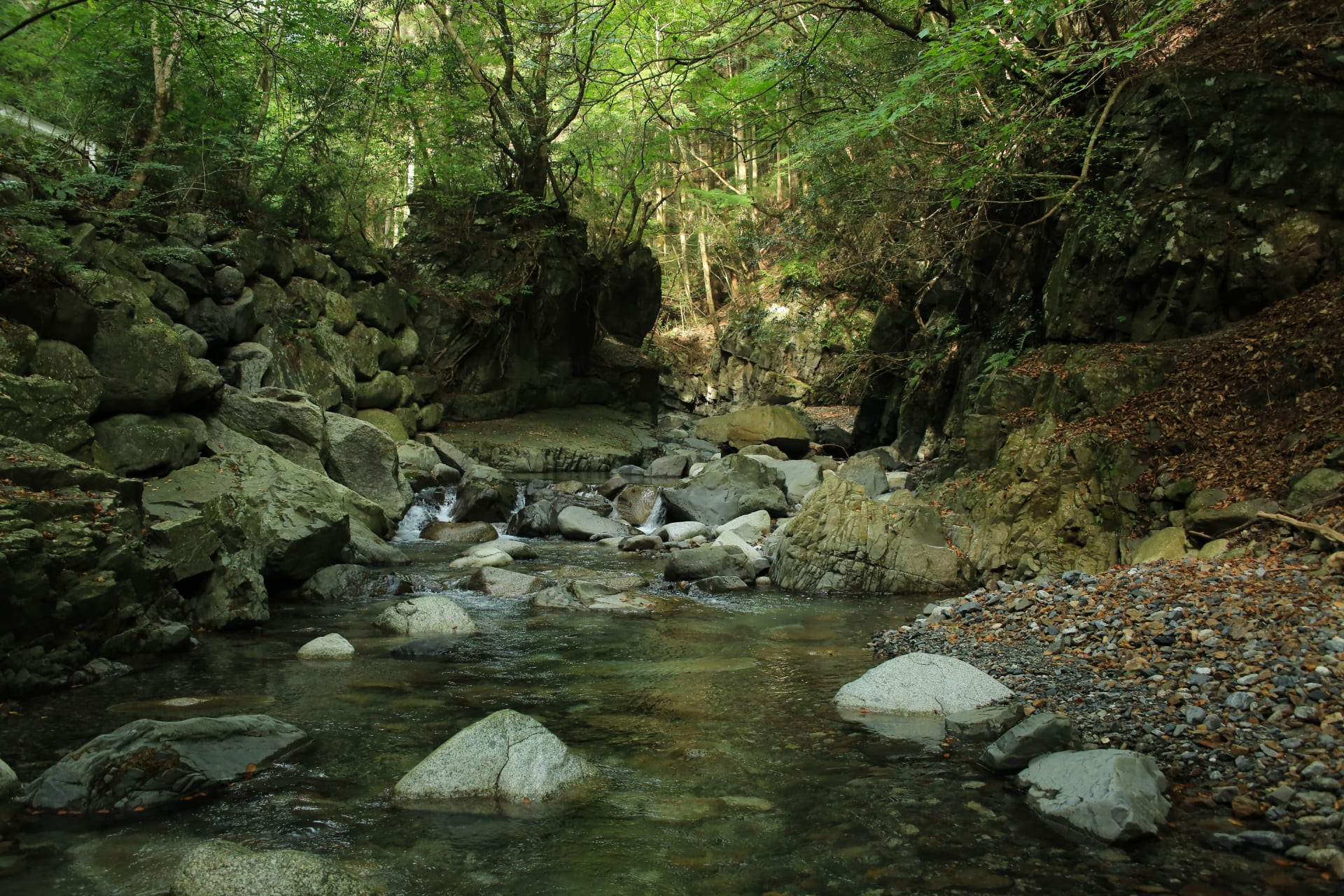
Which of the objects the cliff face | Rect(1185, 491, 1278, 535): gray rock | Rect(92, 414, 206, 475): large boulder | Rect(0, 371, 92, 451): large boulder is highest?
the cliff face

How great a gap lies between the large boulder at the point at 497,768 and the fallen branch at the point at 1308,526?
5335mm

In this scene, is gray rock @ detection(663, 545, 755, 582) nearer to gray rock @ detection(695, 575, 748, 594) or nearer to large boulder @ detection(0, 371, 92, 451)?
gray rock @ detection(695, 575, 748, 594)

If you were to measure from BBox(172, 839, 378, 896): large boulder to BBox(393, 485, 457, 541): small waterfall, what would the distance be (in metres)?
9.83

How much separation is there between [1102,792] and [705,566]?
21.7 ft

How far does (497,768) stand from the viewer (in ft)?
13.4

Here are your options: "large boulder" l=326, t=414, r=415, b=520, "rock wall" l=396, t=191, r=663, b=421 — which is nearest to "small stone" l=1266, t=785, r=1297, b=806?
"large boulder" l=326, t=414, r=415, b=520

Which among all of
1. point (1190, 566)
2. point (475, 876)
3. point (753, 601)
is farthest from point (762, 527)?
point (475, 876)

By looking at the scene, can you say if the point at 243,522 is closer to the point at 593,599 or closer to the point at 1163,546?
the point at 593,599

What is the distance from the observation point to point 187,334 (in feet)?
41.3

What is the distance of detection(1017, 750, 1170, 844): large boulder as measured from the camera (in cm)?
344

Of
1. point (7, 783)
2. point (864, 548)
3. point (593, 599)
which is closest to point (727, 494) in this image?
point (864, 548)

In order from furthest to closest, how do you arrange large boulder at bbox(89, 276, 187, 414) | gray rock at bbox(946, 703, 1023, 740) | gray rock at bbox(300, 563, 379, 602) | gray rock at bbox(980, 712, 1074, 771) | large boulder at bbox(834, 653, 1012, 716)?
gray rock at bbox(300, 563, 379, 602) < large boulder at bbox(89, 276, 187, 414) < large boulder at bbox(834, 653, 1012, 716) < gray rock at bbox(946, 703, 1023, 740) < gray rock at bbox(980, 712, 1074, 771)

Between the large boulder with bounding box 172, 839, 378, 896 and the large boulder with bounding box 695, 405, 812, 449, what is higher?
the large boulder with bounding box 695, 405, 812, 449

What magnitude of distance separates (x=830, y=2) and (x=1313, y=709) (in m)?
7.33
